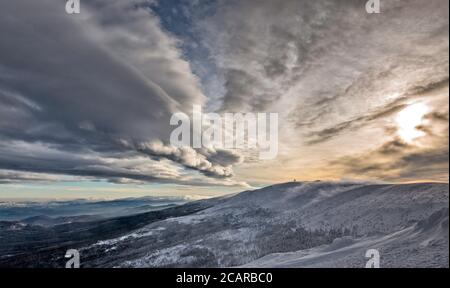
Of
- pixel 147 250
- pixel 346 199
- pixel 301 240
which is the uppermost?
pixel 346 199

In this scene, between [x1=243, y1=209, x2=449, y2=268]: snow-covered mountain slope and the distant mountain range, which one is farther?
the distant mountain range

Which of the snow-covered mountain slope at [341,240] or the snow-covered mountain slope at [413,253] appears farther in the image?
the snow-covered mountain slope at [341,240]

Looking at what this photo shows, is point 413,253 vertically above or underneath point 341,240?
above

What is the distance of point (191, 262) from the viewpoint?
3122cm

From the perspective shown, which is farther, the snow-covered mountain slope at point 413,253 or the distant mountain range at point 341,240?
the distant mountain range at point 341,240

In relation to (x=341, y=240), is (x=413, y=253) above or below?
above

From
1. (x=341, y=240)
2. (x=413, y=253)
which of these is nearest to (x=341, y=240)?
(x=341, y=240)

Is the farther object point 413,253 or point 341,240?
point 341,240

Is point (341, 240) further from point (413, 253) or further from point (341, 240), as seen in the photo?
point (413, 253)

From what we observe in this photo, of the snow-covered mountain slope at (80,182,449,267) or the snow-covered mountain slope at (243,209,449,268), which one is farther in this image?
the snow-covered mountain slope at (80,182,449,267)
